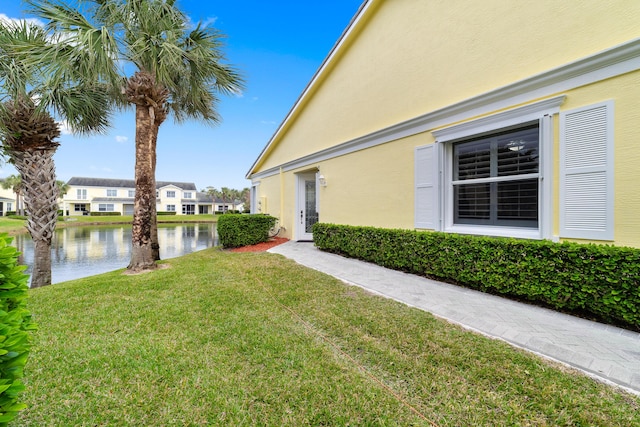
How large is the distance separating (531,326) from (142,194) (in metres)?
8.40

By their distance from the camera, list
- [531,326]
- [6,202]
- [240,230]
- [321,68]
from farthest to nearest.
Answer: [6,202], [240,230], [321,68], [531,326]

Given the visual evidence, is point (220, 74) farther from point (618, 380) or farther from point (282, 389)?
point (618, 380)

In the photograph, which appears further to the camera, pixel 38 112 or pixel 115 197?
pixel 115 197

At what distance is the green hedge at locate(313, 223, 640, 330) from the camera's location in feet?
10.8

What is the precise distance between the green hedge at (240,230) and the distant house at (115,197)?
1806 inches

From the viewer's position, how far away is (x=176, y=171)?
181 ft

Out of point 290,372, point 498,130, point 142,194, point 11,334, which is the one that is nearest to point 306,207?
point 142,194

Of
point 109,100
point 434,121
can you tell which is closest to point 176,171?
point 109,100

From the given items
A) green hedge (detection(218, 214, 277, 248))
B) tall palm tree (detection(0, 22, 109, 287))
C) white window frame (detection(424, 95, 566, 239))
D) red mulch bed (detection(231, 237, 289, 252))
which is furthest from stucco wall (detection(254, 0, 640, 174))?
tall palm tree (detection(0, 22, 109, 287))

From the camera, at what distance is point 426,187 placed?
239 inches

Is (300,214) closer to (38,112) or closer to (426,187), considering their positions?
(426,187)

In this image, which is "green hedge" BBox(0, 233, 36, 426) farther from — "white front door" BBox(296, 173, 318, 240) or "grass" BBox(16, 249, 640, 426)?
"white front door" BBox(296, 173, 318, 240)

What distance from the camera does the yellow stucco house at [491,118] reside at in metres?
3.71

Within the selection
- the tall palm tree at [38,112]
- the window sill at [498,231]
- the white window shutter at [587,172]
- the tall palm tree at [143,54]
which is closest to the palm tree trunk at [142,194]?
the tall palm tree at [143,54]
